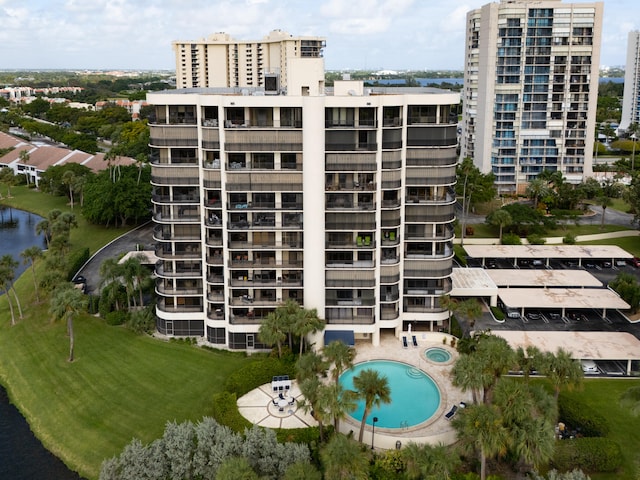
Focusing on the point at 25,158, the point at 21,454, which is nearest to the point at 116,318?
the point at 21,454

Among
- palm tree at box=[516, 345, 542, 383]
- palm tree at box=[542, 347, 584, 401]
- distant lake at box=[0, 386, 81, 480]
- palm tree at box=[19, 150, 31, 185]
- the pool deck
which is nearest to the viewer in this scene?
palm tree at box=[542, 347, 584, 401]

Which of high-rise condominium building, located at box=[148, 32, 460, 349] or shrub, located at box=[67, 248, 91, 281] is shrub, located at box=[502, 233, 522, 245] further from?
shrub, located at box=[67, 248, 91, 281]

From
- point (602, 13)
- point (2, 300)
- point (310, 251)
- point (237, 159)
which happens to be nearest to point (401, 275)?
point (310, 251)

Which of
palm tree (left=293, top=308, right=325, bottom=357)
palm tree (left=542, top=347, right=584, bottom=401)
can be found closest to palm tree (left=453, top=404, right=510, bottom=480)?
palm tree (left=542, top=347, right=584, bottom=401)

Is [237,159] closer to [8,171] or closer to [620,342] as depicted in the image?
[620,342]

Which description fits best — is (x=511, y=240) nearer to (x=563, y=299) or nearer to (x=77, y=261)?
(x=563, y=299)

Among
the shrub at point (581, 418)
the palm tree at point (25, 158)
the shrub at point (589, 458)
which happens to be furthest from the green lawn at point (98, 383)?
the palm tree at point (25, 158)

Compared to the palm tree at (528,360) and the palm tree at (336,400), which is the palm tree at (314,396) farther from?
the palm tree at (528,360)
